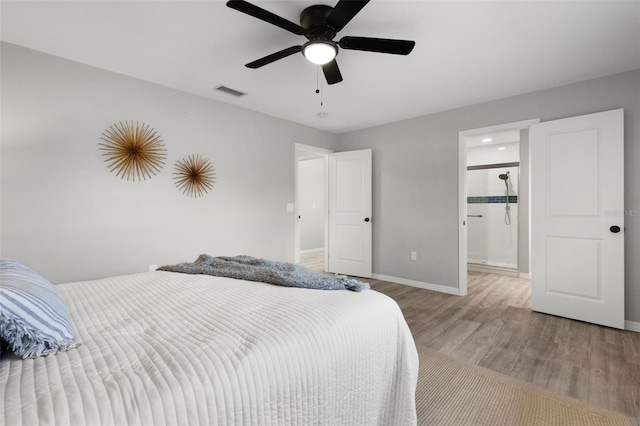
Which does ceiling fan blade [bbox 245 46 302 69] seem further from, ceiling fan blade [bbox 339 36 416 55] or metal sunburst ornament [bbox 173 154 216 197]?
metal sunburst ornament [bbox 173 154 216 197]

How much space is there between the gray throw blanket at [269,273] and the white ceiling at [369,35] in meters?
1.71

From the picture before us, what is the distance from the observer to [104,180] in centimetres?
282

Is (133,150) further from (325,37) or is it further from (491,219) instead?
(491,219)

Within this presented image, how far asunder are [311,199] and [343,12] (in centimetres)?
618

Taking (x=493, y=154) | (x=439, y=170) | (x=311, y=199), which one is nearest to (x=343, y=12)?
(x=439, y=170)

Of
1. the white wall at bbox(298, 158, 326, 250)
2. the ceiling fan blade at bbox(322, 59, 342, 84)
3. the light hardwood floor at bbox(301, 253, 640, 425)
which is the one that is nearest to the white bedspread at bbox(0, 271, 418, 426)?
the light hardwood floor at bbox(301, 253, 640, 425)

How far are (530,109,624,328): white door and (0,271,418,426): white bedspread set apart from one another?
267 cm

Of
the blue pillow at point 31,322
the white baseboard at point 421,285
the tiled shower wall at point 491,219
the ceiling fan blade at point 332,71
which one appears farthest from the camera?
the tiled shower wall at point 491,219

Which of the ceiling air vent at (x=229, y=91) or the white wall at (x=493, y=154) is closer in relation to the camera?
the ceiling air vent at (x=229, y=91)

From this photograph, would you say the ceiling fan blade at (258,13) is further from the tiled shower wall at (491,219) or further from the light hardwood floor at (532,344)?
the tiled shower wall at (491,219)

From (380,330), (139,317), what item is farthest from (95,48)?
(380,330)

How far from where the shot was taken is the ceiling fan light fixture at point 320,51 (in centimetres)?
201

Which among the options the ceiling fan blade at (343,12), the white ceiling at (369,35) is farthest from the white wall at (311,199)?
the ceiling fan blade at (343,12)

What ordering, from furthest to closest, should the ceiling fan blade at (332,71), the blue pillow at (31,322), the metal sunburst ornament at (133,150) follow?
the metal sunburst ornament at (133,150), the ceiling fan blade at (332,71), the blue pillow at (31,322)
